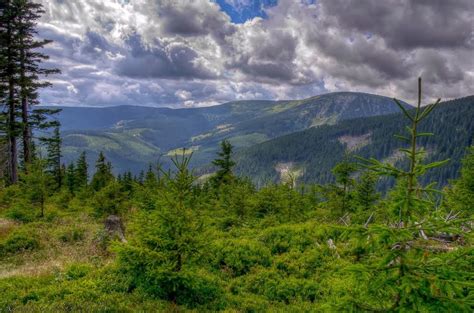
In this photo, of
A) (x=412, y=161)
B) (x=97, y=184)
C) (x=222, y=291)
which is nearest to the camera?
(x=412, y=161)

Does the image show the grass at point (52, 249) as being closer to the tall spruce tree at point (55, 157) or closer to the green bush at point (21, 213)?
the green bush at point (21, 213)

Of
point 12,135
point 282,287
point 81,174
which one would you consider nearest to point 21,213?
point 12,135

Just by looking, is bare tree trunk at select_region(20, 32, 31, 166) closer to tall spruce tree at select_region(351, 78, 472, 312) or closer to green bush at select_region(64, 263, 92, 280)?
green bush at select_region(64, 263, 92, 280)

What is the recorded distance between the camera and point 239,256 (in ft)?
51.6

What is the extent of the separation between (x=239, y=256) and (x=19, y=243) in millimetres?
12081

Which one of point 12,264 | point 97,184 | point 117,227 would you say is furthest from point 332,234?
point 97,184

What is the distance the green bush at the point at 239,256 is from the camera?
1521cm

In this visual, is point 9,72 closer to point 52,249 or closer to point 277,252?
point 52,249

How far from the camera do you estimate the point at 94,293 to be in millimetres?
10391

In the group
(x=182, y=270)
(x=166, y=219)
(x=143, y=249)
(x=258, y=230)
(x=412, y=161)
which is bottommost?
(x=258, y=230)

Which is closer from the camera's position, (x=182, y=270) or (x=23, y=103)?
(x=182, y=270)

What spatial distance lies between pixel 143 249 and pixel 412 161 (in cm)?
833

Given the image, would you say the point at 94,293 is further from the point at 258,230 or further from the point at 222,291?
the point at 258,230

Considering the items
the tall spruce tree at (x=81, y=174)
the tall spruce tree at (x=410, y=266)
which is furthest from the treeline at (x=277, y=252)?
the tall spruce tree at (x=81, y=174)
